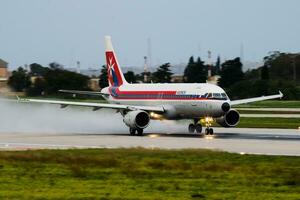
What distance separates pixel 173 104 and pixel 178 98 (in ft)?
1.95

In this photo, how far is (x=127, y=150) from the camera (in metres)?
35.4

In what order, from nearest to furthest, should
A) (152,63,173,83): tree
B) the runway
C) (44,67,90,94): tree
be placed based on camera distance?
the runway, (44,67,90,94): tree, (152,63,173,83): tree

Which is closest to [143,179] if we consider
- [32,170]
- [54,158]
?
[32,170]

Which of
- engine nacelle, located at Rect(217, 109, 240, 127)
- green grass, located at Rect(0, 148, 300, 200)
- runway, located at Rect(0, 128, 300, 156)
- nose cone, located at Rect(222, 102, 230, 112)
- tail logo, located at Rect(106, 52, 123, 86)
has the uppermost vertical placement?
tail logo, located at Rect(106, 52, 123, 86)

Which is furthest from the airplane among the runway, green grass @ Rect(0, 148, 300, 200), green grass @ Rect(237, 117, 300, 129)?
green grass @ Rect(0, 148, 300, 200)

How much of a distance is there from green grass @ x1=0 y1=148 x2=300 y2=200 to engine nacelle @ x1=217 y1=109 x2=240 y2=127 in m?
16.3

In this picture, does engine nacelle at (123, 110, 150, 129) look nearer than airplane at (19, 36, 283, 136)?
No

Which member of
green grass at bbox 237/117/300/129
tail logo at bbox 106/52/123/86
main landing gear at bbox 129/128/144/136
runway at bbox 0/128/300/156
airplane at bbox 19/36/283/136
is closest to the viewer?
runway at bbox 0/128/300/156

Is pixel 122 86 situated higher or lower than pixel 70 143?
higher

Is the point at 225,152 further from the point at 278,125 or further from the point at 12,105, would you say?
the point at 12,105

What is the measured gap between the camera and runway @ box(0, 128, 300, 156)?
1499 inches

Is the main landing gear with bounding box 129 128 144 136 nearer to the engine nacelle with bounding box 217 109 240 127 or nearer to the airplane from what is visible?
the airplane

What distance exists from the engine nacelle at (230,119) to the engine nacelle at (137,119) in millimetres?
4563

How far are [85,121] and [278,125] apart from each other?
48.3 feet
